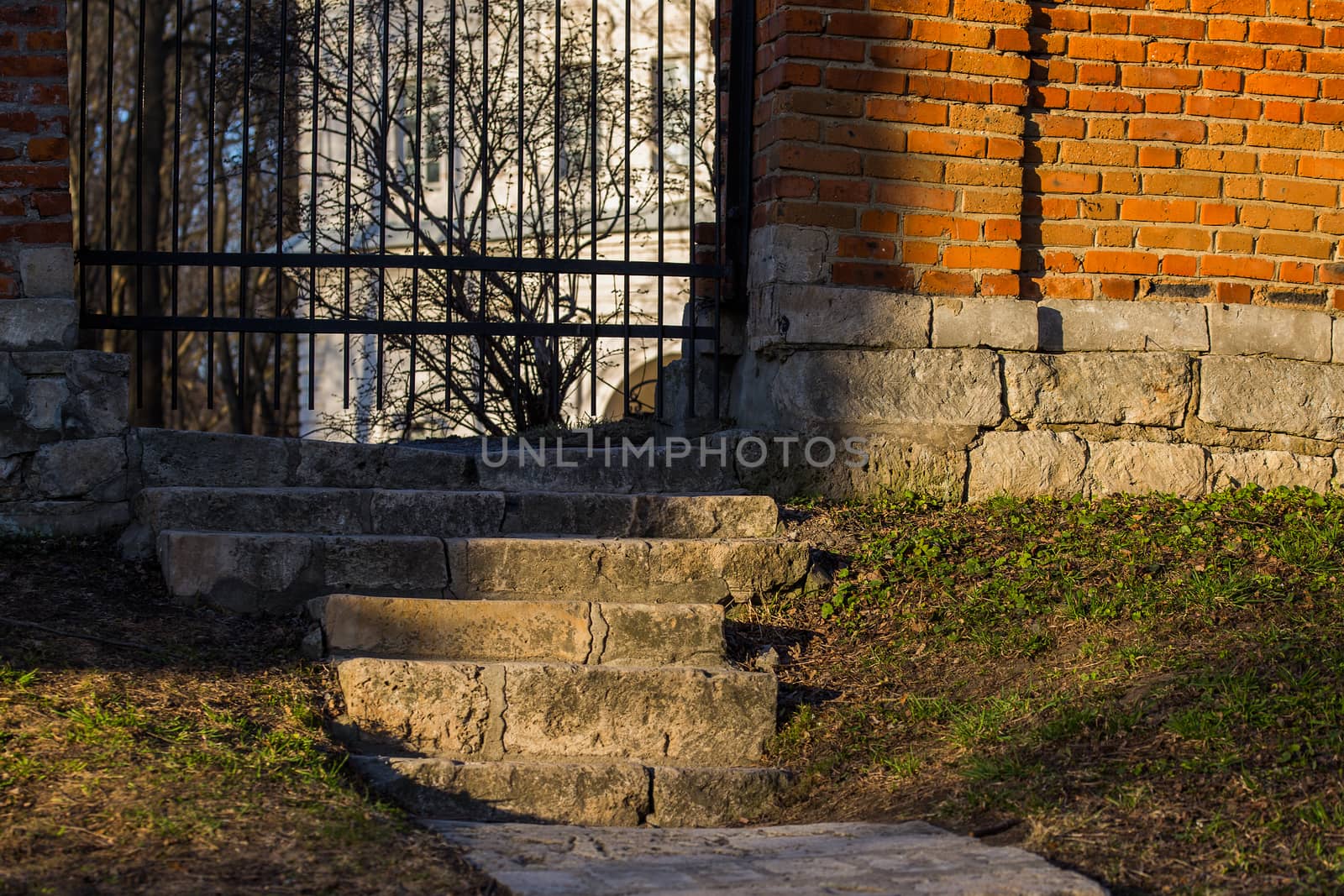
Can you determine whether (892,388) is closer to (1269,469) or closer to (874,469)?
(874,469)

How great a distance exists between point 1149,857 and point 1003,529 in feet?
6.21

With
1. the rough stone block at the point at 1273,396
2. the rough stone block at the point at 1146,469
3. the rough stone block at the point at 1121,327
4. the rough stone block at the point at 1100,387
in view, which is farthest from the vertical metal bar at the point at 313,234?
the rough stone block at the point at 1273,396

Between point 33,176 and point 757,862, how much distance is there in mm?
3368

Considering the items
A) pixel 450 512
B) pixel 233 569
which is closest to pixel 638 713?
pixel 450 512

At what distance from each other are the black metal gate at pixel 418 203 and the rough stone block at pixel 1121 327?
125 cm

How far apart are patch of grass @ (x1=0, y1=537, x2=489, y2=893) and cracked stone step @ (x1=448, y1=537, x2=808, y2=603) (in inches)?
22.9

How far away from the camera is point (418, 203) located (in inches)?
204

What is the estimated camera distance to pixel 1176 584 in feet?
12.5

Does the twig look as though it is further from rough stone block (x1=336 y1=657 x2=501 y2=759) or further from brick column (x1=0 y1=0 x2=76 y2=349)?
brick column (x1=0 y1=0 x2=76 y2=349)

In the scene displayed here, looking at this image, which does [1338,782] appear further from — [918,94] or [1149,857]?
[918,94]

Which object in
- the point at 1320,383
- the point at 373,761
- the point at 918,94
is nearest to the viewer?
the point at 373,761

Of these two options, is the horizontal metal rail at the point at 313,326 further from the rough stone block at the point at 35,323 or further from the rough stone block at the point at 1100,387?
the rough stone block at the point at 1100,387

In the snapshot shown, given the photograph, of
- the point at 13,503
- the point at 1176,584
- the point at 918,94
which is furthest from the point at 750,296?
the point at 13,503

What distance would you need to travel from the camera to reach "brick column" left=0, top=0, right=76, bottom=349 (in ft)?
13.8
